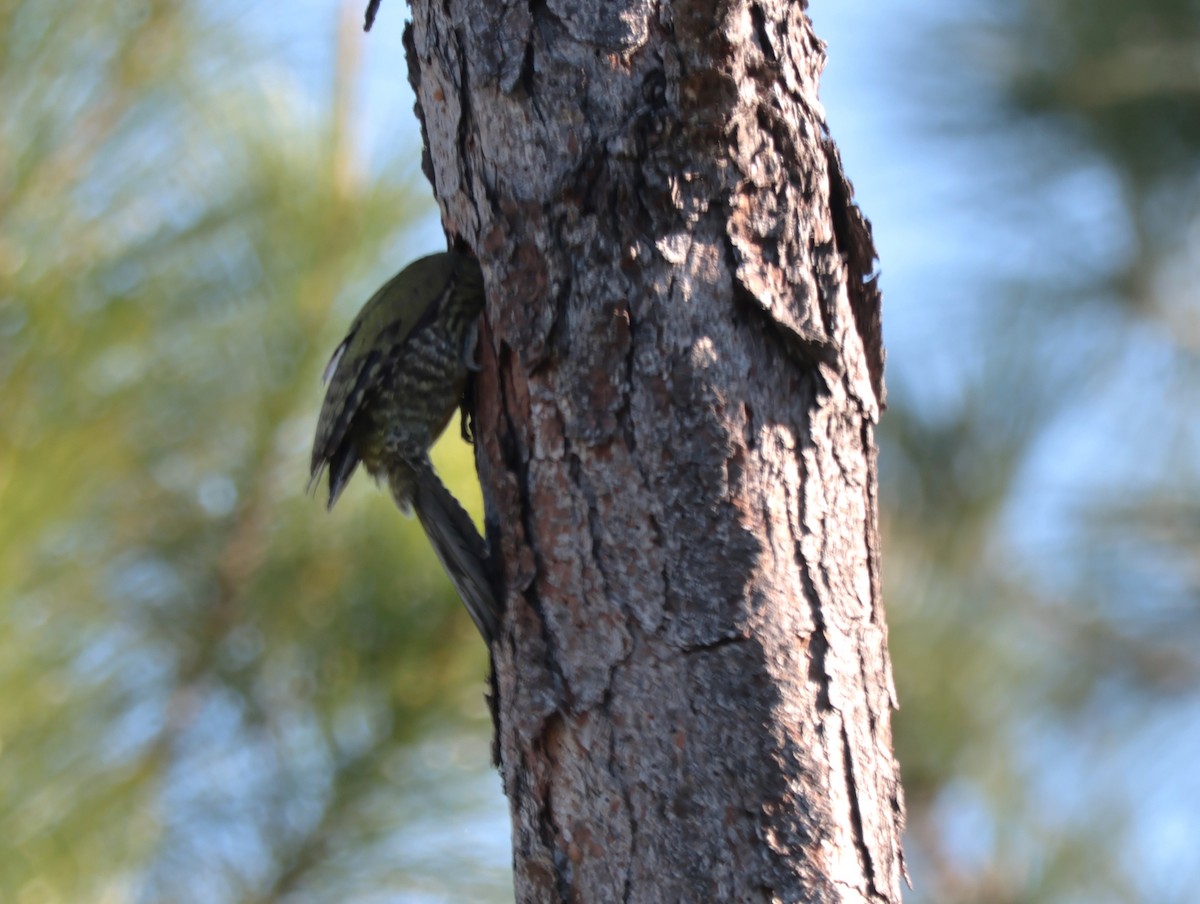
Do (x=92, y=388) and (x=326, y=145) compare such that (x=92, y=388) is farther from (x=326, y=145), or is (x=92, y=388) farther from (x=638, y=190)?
(x=638, y=190)

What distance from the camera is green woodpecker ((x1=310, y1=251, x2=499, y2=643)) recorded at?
8.68 ft

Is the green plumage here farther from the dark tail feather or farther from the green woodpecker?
the dark tail feather

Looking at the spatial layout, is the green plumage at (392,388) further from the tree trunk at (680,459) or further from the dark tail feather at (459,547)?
the tree trunk at (680,459)

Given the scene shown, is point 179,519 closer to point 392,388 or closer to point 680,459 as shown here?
point 392,388

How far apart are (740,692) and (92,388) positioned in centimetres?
180

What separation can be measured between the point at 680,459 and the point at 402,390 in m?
1.33

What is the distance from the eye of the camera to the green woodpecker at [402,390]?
264cm

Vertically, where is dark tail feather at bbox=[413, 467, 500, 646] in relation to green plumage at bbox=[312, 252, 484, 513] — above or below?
below

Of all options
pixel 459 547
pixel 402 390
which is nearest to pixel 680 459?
pixel 459 547

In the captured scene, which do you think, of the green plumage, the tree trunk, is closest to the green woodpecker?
the green plumage

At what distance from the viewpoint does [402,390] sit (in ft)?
9.71

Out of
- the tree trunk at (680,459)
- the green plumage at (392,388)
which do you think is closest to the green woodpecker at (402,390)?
the green plumage at (392,388)

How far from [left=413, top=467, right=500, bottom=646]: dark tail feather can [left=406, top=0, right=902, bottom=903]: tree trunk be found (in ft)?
0.18

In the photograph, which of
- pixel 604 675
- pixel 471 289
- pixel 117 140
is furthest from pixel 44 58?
pixel 604 675
